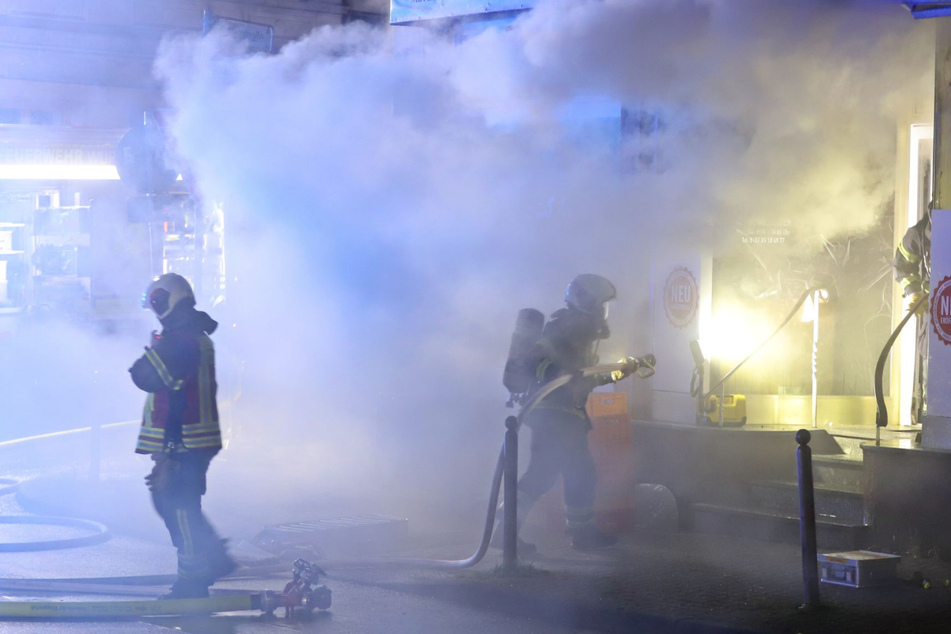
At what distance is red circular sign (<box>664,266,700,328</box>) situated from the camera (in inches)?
360

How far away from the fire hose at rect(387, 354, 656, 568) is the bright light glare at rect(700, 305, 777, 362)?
2.12 m

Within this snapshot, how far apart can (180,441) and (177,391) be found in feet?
0.82

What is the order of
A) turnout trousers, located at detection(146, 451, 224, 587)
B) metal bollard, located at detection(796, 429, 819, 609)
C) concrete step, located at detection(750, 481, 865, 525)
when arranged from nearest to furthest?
metal bollard, located at detection(796, 429, 819, 609), turnout trousers, located at detection(146, 451, 224, 587), concrete step, located at detection(750, 481, 865, 525)

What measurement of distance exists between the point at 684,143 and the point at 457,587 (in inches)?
151

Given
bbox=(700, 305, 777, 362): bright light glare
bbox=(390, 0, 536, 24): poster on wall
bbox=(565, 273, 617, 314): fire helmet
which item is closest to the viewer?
bbox=(565, 273, 617, 314): fire helmet

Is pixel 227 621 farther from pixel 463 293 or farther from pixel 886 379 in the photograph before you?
pixel 886 379

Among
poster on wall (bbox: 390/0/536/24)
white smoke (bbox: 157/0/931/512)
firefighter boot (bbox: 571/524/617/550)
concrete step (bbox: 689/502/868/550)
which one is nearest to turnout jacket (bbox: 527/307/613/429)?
firefighter boot (bbox: 571/524/617/550)

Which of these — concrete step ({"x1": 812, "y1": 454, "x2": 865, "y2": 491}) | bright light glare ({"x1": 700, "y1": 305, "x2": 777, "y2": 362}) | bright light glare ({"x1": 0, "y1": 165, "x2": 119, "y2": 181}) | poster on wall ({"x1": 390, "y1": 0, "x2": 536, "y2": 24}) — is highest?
poster on wall ({"x1": 390, "y1": 0, "x2": 536, "y2": 24})

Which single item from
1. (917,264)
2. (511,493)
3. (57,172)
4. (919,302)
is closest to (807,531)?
(511,493)

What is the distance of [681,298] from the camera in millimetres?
9219

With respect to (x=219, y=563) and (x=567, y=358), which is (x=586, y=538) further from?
(x=219, y=563)

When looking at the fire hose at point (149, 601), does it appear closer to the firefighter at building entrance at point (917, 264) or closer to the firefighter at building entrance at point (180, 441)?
the firefighter at building entrance at point (180, 441)

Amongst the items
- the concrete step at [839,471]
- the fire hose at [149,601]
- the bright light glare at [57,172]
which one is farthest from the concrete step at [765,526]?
the bright light glare at [57,172]

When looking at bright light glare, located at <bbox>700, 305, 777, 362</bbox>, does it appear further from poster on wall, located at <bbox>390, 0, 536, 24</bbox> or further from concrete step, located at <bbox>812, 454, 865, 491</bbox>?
poster on wall, located at <bbox>390, 0, 536, 24</bbox>
